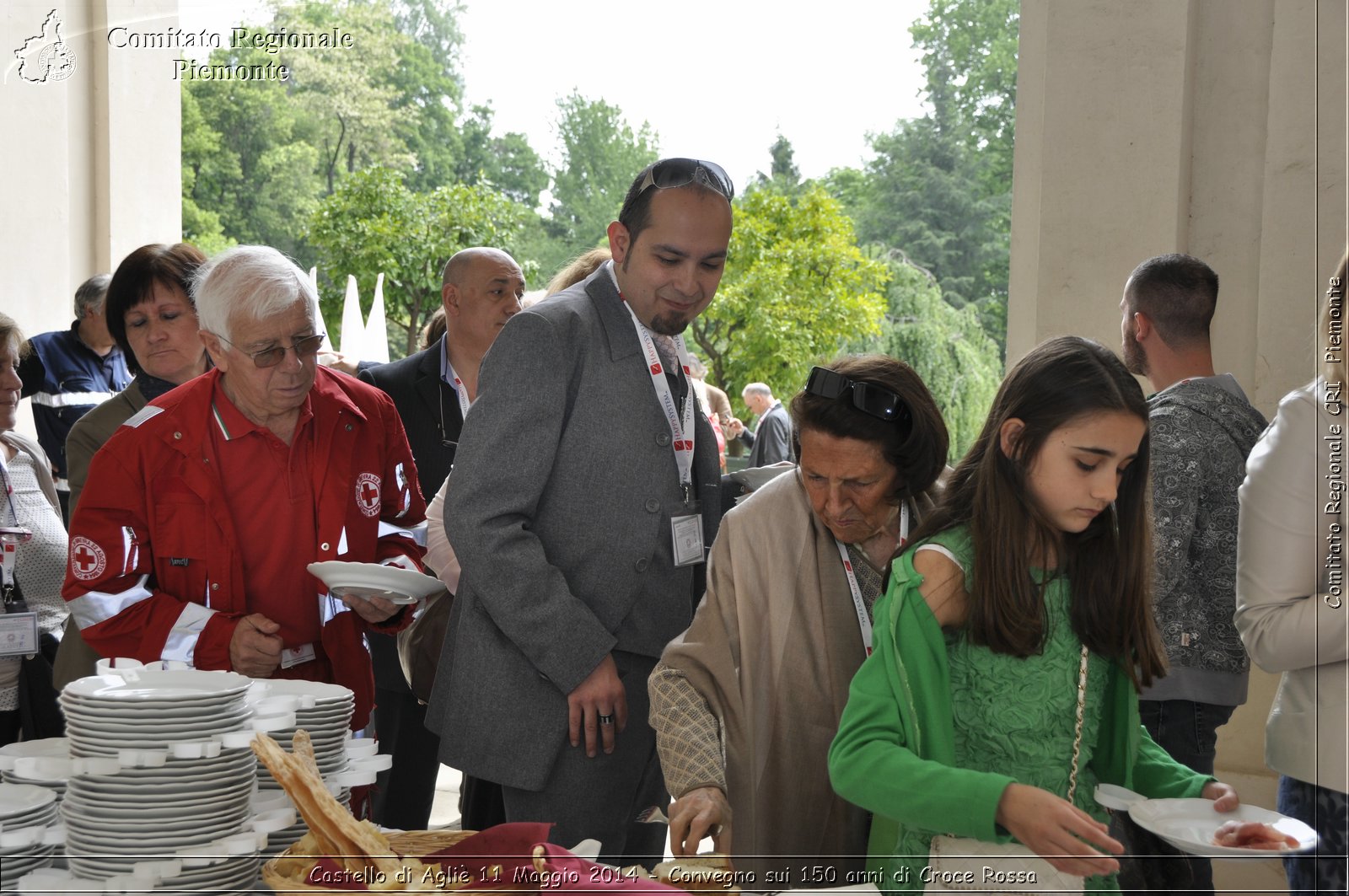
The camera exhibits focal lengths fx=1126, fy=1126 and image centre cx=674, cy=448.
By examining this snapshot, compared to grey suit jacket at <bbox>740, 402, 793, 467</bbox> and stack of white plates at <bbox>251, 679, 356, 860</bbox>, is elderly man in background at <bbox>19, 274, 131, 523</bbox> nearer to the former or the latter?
stack of white plates at <bbox>251, 679, 356, 860</bbox>

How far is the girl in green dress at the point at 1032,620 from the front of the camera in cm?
171

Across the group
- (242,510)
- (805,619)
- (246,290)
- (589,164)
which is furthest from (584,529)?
(589,164)

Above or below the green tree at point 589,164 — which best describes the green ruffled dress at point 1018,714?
below

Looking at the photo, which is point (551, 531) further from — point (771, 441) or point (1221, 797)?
point (771, 441)

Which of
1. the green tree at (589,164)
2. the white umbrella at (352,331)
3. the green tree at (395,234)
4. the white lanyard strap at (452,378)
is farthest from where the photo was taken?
the green tree at (589,164)

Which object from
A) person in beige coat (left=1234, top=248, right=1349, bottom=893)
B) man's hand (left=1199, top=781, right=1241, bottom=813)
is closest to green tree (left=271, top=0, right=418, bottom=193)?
person in beige coat (left=1234, top=248, right=1349, bottom=893)

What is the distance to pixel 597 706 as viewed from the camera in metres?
2.26

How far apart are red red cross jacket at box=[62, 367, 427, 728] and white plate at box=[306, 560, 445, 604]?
0.27 m

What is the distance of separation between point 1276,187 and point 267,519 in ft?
12.4

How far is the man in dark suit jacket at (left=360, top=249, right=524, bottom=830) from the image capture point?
370cm

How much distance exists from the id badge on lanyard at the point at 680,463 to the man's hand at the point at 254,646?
2.75ft

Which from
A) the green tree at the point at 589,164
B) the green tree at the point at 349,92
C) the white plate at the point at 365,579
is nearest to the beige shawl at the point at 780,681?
the white plate at the point at 365,579

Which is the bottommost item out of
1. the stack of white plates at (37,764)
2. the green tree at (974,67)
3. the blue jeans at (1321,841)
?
the blue jeans at (1321,841)

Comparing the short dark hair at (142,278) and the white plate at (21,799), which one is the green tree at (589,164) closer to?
the short dark hair at (142,278)
